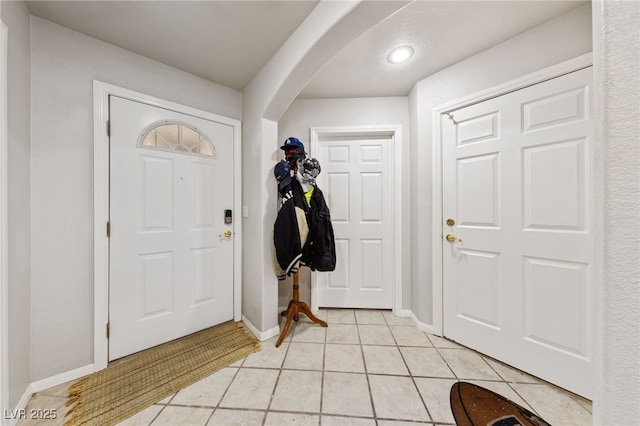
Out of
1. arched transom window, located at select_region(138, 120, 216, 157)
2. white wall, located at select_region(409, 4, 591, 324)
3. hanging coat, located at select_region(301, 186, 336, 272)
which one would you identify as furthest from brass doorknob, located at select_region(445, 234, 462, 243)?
arched transom window, located at select_region(138, 120, 216, 157)

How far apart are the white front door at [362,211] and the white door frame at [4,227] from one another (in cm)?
198

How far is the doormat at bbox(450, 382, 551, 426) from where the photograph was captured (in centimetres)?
90

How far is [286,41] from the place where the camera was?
1.59 metres

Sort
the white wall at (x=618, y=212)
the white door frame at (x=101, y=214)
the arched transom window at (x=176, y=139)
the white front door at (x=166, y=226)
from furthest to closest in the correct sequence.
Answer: the arched transom window at (x=176, y=139) < the white front door at (x=166, y=226) < the white door frame at (x=101, y=214) < the white wall at (x=618, y=212)

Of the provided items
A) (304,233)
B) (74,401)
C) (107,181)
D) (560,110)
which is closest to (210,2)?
(107,181)

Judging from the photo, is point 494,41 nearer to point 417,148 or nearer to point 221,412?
point 417,148

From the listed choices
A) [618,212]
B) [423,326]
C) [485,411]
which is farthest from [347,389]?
[618,212]

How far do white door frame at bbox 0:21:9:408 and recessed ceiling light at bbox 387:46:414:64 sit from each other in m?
2.18

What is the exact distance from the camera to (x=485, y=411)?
3.33ft

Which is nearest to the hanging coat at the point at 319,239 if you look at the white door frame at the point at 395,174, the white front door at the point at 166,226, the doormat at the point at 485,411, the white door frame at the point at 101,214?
the white door frame at the point at 395,174

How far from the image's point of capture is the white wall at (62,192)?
135 centimetres

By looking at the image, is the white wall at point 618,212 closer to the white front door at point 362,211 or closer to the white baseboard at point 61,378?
the white front door at point 362,211

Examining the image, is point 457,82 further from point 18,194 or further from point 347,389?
point 18,194

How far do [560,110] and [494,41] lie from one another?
2.16 ft
